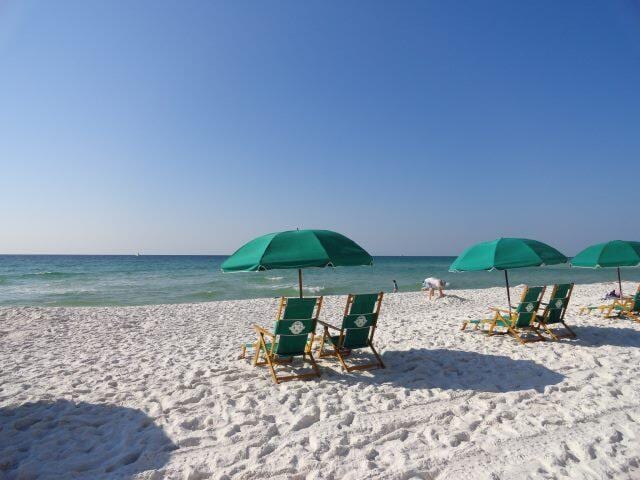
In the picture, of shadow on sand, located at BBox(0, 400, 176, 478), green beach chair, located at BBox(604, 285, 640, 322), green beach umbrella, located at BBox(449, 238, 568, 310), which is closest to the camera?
shadow on sand, located at BBox(0, 400, 176, 478)

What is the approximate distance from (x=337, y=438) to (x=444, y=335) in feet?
14.7

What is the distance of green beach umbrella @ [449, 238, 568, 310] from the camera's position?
598cm

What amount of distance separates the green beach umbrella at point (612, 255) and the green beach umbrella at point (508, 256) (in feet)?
5.35

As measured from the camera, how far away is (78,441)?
327 cm

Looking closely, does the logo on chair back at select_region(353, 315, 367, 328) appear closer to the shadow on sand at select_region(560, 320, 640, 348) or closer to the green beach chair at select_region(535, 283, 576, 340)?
the green beach chair at select_region(535, 283, 576, 340)

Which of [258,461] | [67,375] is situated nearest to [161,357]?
[67,375]

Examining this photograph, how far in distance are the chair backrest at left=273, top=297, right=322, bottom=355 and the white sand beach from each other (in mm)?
459

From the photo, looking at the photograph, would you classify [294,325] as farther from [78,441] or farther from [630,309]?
[630,309]

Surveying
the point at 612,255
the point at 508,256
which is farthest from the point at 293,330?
the point at 612,255

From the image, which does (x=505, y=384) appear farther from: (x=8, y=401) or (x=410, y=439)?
(x=8, y=401)

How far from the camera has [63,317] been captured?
10.6 m

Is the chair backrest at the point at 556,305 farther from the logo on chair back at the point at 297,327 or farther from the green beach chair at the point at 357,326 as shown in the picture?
the logo on chair back at the point at 297,327

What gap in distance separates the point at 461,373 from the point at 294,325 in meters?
2.29

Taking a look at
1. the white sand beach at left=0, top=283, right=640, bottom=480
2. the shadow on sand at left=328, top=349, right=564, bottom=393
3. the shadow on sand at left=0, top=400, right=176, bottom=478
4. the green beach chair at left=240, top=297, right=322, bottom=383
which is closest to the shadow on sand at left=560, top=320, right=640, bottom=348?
the white sand beach at left=0, top=283, right=640, bottom=480
